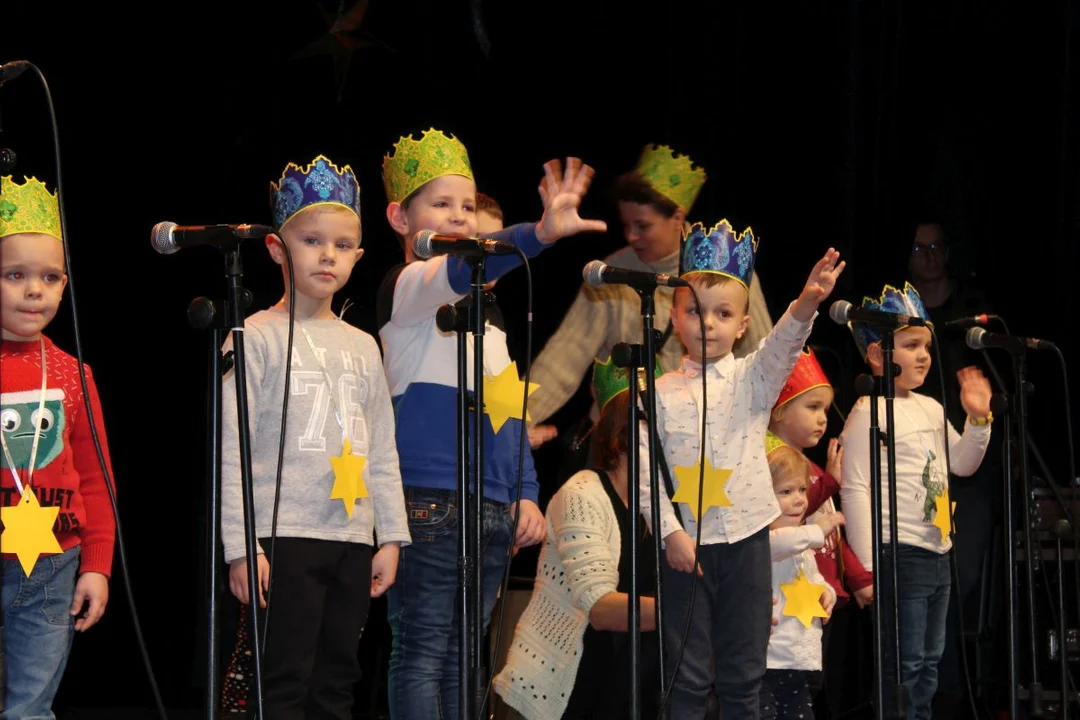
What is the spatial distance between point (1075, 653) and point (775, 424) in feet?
4.10

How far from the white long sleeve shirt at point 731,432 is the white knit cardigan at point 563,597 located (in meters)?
0.15

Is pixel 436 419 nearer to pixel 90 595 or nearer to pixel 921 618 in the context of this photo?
pixel 90 595

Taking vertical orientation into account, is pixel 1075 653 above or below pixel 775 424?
below

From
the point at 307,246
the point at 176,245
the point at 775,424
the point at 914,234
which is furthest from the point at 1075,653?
the point at 176,245

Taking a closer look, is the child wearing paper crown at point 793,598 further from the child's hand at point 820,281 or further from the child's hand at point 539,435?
the child's hand at point 820,281

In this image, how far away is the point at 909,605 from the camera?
3855 millimetres

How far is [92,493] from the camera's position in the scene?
8.66 feet

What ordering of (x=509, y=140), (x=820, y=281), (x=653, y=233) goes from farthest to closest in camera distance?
(x=509, y=140)
(x=653, y=233)
(x=820, y=281)

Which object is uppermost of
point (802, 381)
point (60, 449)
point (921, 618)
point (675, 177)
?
point (675, 177)

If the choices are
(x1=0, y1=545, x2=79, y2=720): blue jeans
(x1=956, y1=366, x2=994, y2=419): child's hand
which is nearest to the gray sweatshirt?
(x1=0, y1=545, x2=79, y2=720): blue jeans

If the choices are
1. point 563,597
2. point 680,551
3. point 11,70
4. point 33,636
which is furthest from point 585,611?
point 11,70

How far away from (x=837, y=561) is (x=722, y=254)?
1.11m

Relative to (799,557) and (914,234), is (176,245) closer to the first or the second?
(799,557)

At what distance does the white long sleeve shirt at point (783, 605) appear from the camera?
330 centimetres
